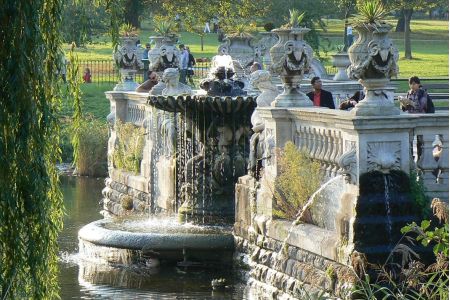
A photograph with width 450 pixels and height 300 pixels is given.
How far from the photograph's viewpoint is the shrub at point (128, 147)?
26.5 m

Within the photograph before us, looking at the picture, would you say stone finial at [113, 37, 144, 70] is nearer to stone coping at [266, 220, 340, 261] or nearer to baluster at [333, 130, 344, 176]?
stone coping at [266, 220, 340, 261]

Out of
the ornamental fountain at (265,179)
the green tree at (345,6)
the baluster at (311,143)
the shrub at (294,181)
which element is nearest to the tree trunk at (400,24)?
the green tree at (345,6)

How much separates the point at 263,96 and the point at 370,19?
4.34 metres

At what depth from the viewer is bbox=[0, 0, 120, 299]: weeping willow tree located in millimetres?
11180

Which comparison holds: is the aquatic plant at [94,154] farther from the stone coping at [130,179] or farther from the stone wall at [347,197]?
the stone wall at [347,197]

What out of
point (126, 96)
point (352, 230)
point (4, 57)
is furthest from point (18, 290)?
point (126, 96)

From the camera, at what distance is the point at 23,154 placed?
1129 centimetres

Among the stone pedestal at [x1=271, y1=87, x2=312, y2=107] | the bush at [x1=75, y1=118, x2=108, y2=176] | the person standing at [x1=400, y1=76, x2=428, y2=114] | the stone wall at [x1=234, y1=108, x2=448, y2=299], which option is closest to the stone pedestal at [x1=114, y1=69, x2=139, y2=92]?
the bush at [x1=75, y1=118, x2=108, y2=176]

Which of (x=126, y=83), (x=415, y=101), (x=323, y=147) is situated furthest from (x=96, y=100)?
(x=323, y=147)

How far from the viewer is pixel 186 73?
1356 inches

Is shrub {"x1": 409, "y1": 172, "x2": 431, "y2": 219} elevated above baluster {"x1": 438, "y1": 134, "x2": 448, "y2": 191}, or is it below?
below

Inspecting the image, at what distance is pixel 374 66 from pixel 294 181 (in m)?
2.36

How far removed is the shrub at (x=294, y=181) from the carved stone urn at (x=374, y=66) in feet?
5.70

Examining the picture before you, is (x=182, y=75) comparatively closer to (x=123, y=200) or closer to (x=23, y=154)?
(x=123, y=200)
